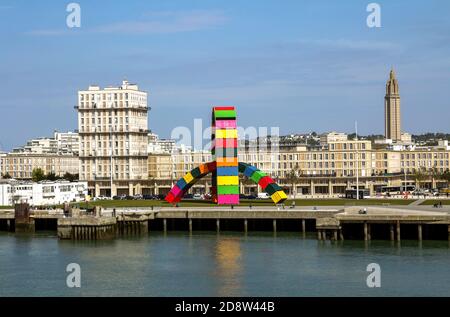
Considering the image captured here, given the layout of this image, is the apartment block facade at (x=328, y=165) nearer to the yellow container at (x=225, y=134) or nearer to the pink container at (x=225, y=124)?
the yellow container at (x=225, y=134)

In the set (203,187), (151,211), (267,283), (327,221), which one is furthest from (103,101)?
(267,283)

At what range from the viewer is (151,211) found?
99.0 meters

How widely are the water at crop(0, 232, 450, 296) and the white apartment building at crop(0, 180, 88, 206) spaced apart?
43.8 metres

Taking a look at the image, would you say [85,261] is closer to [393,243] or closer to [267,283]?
[267,283]

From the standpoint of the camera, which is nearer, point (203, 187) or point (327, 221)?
point (327, 221)

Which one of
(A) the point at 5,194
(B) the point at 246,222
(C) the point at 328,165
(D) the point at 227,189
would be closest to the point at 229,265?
(B) the point at 246,222

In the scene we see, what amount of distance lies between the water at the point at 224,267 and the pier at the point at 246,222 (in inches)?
81.0

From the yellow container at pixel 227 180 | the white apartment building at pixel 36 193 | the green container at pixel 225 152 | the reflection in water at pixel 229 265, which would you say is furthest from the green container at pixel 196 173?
the reflection in water at pixel 229 265

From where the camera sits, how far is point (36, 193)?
134m

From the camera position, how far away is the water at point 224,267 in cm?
5797

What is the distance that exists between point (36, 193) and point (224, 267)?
238 ft

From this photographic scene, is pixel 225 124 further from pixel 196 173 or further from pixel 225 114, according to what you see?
pixel 196 173
